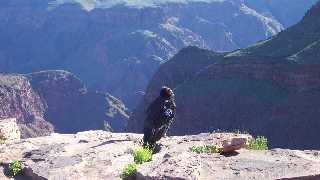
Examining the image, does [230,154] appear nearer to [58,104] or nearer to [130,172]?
[130,172]

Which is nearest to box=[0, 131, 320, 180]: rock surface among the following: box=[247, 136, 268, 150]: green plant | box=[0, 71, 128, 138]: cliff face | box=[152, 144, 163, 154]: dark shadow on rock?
box=[152, 144, 163, 154]: dark shadow on rock

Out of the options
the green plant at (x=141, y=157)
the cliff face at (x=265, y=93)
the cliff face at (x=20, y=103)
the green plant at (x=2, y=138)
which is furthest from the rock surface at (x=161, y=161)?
the cliff face at (x=20, y=103)

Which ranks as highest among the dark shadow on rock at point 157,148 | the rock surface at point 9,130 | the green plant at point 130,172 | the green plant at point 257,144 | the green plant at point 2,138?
the green plant at point 130,172

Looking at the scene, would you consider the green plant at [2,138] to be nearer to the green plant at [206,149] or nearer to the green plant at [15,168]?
the green plant at [15,168]

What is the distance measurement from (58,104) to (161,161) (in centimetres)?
18437

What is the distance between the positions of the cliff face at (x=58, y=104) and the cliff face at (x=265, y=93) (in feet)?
187

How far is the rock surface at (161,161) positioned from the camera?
1390cm

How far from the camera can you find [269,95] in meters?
94.0

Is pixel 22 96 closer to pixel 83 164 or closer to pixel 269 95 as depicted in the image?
pixel 269 95

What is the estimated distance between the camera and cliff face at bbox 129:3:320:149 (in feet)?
273

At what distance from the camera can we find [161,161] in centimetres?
1501

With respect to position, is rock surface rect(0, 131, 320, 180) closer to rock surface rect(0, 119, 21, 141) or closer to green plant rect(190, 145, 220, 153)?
green plant rect(190, 145, 220, 153)

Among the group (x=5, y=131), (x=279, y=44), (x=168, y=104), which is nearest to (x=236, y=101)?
(x=279, y=44)

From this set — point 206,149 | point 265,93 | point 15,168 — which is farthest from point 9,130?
point 265,93
